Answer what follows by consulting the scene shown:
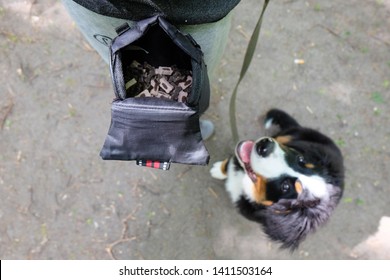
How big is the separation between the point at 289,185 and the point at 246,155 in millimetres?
253

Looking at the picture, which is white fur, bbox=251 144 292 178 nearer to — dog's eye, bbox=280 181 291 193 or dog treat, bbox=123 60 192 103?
dog's eye, bbox=280 181 291 193

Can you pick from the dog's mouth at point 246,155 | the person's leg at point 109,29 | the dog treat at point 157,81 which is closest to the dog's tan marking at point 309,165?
the dog's mouth at point 246,155

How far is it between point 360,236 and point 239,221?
62 cm

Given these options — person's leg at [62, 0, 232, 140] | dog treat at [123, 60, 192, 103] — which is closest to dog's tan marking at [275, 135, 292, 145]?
person's leg at [62, 0, 232, 140]

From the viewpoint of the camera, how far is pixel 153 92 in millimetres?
887

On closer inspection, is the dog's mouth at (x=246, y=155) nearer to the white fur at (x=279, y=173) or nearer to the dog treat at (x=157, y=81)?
the white fur at (x=279, y=173)

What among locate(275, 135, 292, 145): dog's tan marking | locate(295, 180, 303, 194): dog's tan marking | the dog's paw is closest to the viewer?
locate(295, 180, 303, 194): dog's tan marking

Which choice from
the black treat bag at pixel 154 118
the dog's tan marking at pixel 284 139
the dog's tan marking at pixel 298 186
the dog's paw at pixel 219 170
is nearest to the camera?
the black treat bag at pixel 154 118

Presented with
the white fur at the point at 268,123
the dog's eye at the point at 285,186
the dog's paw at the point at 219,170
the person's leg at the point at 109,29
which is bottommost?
the dog's paw at the point at 219,170

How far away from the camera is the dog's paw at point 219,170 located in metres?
1.85

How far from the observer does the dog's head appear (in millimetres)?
1474

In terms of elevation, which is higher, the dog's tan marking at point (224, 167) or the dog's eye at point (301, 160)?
the dog's eye at point (301, 160)

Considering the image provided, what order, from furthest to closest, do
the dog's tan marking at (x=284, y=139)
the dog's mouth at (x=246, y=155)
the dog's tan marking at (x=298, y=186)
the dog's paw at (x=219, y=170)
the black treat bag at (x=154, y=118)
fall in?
the dog's paw at (x=219, y=170), the dog's tan marking at (x=284, y=139), the dog's mouth at (x=246, y=155), the dog's tan marking at (x=298, y=186), the black treat bag at (x=154, y=118)
